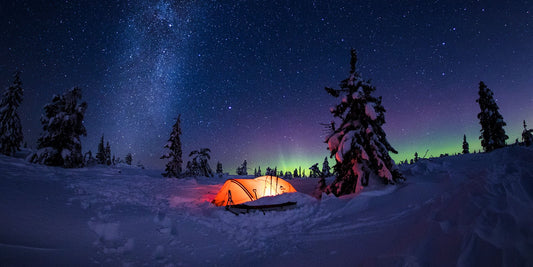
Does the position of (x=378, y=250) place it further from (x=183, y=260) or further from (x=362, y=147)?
(x=362, y=147)

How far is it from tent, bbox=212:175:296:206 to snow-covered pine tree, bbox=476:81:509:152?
2953cm

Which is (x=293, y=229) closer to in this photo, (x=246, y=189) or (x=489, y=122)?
(x=246, y=189)

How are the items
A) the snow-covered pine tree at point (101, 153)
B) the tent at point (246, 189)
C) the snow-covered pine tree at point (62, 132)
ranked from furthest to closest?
the snow-covered pine tree at point (101, 153) → the snow-covered pine tree at point (62, 132) → the tent at point (246, 189)

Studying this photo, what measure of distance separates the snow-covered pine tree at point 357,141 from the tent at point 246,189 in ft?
11.0

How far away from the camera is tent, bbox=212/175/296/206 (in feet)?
39.8

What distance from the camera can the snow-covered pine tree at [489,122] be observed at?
26.3 meters

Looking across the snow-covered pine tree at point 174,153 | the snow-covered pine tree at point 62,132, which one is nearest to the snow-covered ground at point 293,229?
the snow-covered pine tree at point 62,132

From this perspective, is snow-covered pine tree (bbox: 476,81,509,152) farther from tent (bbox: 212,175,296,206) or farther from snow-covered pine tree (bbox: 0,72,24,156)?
snow-covered pine tree (bbox: 0,72,24,156)

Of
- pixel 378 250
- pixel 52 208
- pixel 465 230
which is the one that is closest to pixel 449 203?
pixel 465 230

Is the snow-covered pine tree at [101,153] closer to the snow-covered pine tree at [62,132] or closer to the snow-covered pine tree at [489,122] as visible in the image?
the snow-covered pine tree at [62,132]

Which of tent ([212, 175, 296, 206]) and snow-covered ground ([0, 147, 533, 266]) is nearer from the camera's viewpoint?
snow-covered ground ([0, 147, 533, 266])

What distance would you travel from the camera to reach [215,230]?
7.24m

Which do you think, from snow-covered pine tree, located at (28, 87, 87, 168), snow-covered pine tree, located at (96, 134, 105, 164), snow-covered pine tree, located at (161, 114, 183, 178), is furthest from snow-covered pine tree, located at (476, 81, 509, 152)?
snow-covered pine tree, located at (96, 134, 105, 164)

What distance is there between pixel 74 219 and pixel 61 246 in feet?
6.10
